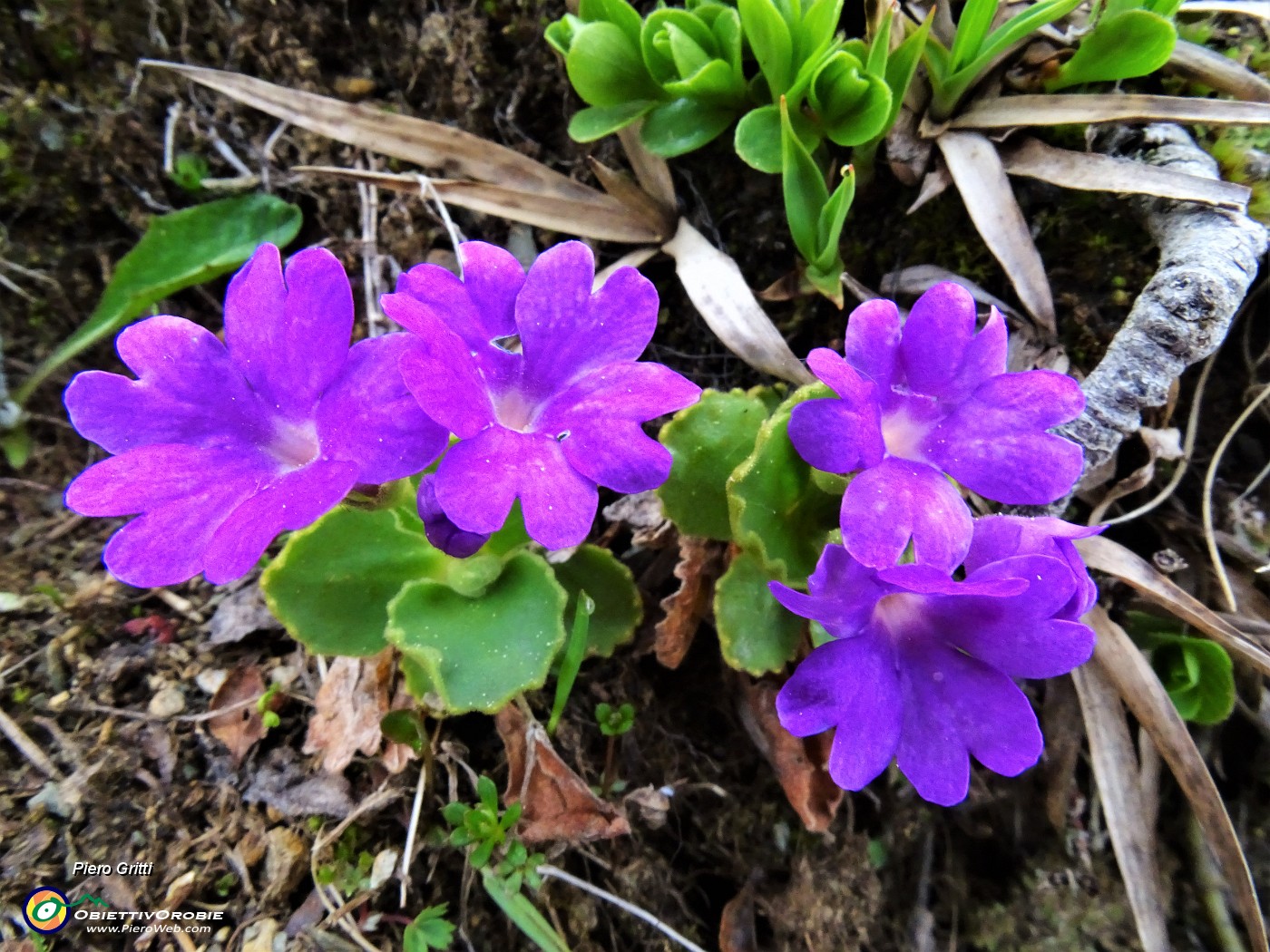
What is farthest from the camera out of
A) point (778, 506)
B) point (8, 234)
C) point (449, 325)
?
point (8, 234)

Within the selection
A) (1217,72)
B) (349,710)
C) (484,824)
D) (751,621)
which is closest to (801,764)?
(751,621)

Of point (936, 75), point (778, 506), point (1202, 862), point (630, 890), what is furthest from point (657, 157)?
point (1202, 862)

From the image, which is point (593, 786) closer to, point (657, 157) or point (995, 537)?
point (995, 537)

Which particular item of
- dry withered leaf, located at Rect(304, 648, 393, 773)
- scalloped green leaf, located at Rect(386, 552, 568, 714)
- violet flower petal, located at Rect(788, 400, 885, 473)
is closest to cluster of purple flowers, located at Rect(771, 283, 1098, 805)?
violet flower petal, located at Rect(788, 400, 885, 473)

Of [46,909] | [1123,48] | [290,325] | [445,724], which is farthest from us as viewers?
[445,724]

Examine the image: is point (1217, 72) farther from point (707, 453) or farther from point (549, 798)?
point (549, 798)

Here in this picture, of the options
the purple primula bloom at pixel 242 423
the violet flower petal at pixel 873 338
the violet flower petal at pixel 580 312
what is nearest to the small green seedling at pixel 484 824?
the purple primula bloom at pixel 242 423
